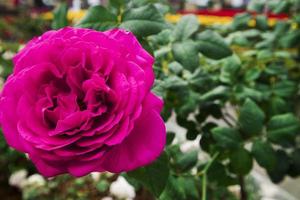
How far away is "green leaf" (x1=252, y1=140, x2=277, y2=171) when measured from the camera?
0.69 metres

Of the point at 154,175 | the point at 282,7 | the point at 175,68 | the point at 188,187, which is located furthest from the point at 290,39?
the point at 154,175

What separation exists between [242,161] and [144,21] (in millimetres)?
290

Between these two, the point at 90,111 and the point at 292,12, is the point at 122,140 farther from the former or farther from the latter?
the point at 292,12

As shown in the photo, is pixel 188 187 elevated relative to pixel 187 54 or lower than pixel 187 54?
lower

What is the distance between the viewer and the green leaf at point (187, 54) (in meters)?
0.60

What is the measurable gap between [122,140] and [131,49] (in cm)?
9

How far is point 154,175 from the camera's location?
17.7 inches

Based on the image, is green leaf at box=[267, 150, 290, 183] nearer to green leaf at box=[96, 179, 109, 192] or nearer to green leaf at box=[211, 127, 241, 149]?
green leaf at box=[211, 127, 241, 149]

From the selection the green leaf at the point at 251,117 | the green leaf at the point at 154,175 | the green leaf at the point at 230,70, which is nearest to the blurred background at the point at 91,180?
the green leaf at the point at 230,70

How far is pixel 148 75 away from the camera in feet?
1.16

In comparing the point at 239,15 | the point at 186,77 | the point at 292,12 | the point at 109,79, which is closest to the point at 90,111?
the point at 109,79

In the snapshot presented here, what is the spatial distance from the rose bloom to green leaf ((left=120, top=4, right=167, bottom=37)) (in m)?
0.15

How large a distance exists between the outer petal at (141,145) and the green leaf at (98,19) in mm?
207

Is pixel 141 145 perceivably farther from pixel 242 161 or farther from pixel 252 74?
pixel 252 74
